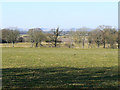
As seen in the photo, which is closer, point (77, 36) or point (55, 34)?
point (55, 34)

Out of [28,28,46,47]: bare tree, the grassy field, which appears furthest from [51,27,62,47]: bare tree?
the grassy field

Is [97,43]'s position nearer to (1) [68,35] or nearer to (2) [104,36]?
(2) [104,36]

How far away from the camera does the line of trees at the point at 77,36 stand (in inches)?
2995

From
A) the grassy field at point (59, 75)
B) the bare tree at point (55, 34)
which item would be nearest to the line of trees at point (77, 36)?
the bare tree at point (55, 34)

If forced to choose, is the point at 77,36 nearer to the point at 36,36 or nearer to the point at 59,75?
the point at 36,36

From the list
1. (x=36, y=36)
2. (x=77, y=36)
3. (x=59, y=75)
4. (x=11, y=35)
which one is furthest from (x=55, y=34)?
(x=59, y=75)

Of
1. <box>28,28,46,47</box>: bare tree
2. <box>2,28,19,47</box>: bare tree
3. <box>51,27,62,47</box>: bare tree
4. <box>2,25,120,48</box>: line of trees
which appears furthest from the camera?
<box>51,27,62,47</box>: bare tree

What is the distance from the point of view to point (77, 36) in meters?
82.8

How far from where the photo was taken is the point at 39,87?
785 cm

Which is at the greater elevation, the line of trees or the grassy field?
the line of trees

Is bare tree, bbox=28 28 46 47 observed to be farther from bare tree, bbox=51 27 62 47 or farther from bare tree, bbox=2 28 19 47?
bare tree, bbox=2 28 19 47

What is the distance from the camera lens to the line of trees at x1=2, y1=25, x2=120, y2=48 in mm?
76062

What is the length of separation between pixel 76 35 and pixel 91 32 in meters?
7.10

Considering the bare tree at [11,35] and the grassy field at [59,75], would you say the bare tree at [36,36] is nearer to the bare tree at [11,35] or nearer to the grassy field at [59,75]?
the bare tree at [11,35]
